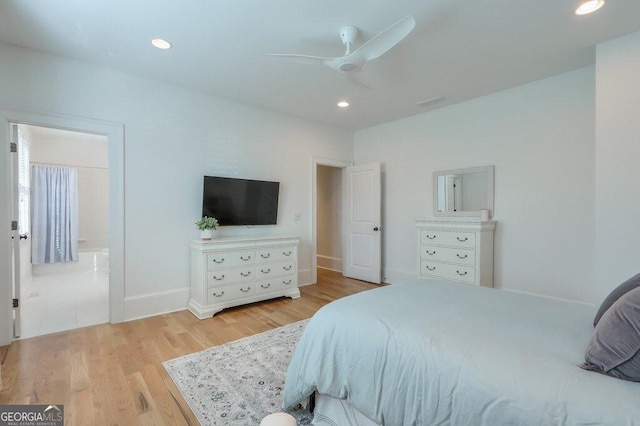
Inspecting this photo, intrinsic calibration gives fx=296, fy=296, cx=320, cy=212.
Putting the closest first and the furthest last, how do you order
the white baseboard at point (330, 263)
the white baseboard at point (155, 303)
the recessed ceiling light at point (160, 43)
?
the recessed ceiling light at point (160, 43) < the white baseboard at point (155, 303) < the white baseboard at point (330, 263)

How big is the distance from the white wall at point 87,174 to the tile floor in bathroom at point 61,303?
3.70 ft

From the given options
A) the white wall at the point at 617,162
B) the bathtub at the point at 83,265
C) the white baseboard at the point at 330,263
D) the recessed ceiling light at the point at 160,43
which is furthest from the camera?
the white baseboard at the point at 330,263

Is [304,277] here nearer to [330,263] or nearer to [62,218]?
[330,263]

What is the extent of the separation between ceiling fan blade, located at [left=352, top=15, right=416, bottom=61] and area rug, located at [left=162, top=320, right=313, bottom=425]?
2.42 metres

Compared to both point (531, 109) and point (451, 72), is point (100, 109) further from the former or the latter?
point (531, 109)

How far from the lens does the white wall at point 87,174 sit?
19.2 ft

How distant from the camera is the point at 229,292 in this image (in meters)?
3.52

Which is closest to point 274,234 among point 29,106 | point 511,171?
point 29,106

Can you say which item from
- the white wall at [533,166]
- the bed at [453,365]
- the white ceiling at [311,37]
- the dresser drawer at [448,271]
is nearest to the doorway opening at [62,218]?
the white ceiling at [311,37]

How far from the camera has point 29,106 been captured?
274cm

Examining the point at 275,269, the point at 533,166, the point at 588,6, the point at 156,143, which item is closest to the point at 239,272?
the point at 275,269

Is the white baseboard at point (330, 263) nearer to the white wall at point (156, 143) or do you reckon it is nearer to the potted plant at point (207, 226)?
the white wall at point (156, 143)

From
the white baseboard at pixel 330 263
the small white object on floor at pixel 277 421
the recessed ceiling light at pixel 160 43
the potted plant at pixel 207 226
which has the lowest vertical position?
the white baseboard at pixel 330 263

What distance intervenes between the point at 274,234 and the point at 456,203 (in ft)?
8.72
